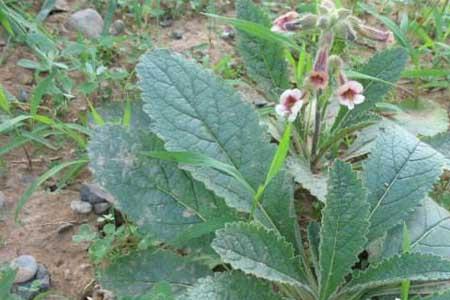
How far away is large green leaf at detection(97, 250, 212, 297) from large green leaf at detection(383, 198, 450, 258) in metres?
0.47

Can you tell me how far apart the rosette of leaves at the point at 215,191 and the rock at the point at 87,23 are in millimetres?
988

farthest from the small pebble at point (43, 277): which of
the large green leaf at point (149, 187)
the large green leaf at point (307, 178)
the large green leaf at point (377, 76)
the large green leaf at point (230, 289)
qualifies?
the large green leaf at point (377, 76)

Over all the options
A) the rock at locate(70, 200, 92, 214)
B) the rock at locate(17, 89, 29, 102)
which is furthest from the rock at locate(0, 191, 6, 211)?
the rock at locate(17, 89, 29, 102)

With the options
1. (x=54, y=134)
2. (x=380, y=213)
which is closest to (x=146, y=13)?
(x=54, y=134)

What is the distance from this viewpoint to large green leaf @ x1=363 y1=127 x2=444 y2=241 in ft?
5.75

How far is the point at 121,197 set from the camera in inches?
69.1

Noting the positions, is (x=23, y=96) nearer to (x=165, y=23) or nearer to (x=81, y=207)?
(x=81, y=207)

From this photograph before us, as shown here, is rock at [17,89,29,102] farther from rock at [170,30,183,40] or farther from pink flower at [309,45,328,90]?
pink flower at [309,45,328,90]

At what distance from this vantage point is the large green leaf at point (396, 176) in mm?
1753

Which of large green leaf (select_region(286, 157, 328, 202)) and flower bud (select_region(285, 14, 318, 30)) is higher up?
flower bud (select_region(285, 14, 318, 30))

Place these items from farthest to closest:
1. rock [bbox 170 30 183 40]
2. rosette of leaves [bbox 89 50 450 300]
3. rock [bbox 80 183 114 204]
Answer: rock [bbox 170 30 183 40] < rock [bbox 80 183 114 204] < rosette of leaves [bbox 89 50 450 300]

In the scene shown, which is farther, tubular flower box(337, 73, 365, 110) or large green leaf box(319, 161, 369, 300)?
tubular flower box(337, 73, 365, 110)

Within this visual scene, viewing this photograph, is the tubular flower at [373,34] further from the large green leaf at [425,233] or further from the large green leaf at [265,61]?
the large green leaf at [425,233]

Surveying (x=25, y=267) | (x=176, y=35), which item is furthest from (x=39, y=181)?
(x=176, y=35)
